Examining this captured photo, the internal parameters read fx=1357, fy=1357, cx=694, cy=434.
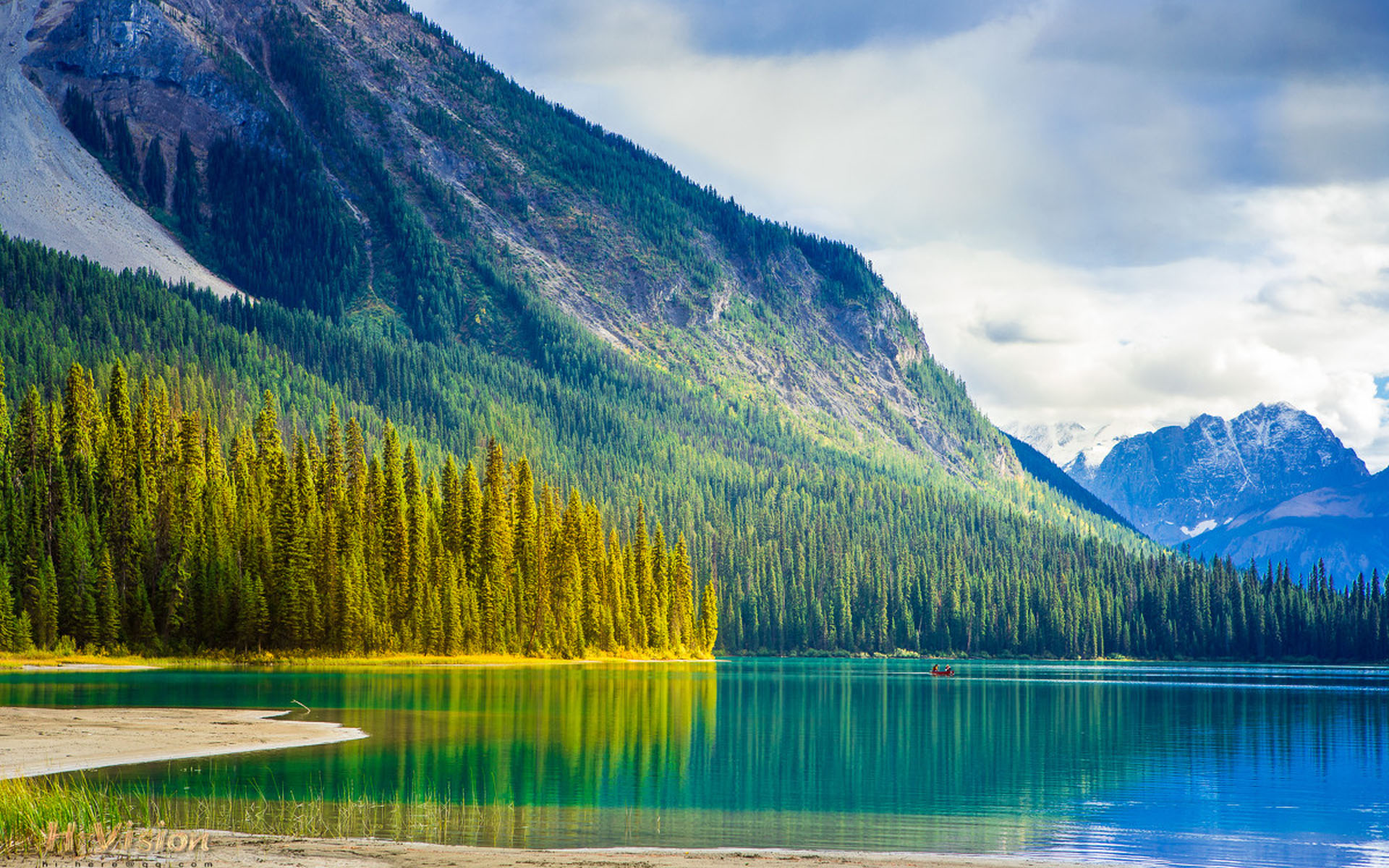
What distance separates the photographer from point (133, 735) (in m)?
47.9

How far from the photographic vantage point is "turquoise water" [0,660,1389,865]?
35.4 metres

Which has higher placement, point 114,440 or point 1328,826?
point 114,440

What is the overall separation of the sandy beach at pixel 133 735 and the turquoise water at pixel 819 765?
1.76 meters

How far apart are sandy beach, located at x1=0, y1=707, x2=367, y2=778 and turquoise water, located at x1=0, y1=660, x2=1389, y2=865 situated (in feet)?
5.77

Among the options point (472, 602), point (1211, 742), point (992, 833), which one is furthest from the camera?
point (472, 602)

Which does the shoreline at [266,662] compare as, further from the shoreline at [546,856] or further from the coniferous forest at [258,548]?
the shoreline at [546,856]

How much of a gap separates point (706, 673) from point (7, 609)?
6111 cm

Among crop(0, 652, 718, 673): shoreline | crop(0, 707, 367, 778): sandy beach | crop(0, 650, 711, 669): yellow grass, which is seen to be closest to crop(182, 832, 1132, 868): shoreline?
crop(0, 707, 367, 778): sandy beach

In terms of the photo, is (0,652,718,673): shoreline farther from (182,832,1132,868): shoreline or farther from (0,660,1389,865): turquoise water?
(182,832,1132,868): shoreline

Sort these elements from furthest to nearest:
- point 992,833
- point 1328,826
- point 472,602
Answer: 1. point 472,602
2. point 1328,826
3. point 992,833

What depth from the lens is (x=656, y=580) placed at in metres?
166

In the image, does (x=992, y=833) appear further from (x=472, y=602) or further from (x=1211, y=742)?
(x=472, y=602)

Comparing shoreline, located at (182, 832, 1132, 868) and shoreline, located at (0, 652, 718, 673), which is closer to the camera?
shoreline, located at (182, 832, 1132, 868)

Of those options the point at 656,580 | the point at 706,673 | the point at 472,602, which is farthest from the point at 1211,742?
the point at 656,580
